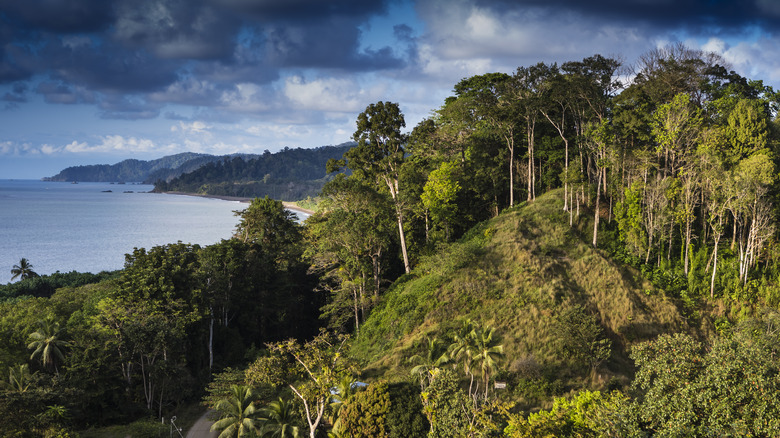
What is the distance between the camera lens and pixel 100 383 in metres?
32.7

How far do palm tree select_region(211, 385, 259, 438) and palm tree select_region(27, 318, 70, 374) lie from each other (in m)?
14.9

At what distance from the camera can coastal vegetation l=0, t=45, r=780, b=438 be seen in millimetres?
23391

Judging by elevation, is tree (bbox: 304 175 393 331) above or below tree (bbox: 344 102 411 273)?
below

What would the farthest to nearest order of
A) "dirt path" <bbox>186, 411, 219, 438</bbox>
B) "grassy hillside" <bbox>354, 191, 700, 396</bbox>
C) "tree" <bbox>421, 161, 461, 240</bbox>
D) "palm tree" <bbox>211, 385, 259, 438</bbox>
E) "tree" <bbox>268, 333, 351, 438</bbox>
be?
"tree" <bbox>421, 161, 461, 240</bbox> < "grassy hillside" <bbox>354, 191, 700, 396</bbox> < "dirt path" <bbox>186, 411, 219, 438</bbox> < "palm tree" <bbox>211, 385, 259, 438</bbox> < "tree" <bbox>268, 333, 351, 438</bbox>

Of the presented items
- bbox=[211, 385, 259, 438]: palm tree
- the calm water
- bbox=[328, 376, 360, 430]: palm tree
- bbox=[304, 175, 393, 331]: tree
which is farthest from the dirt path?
the calm water

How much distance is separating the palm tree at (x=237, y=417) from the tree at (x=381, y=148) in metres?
20.8

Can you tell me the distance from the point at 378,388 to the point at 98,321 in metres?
23.8

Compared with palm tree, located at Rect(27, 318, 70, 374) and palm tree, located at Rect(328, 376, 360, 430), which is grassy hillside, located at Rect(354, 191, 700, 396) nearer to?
palm tree, located at Rect(328, 376, 360, 430)

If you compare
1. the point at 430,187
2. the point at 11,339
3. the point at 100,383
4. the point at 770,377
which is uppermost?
the point at 430,187

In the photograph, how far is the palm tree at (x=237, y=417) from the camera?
23.3 metres

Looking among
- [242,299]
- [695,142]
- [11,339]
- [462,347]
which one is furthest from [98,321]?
[695,142]

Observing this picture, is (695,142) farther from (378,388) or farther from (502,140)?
(378,388)

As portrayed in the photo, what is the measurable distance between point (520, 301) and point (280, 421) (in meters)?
19.0

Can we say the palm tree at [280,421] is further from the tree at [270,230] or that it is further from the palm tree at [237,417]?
the tree at [270,230]
